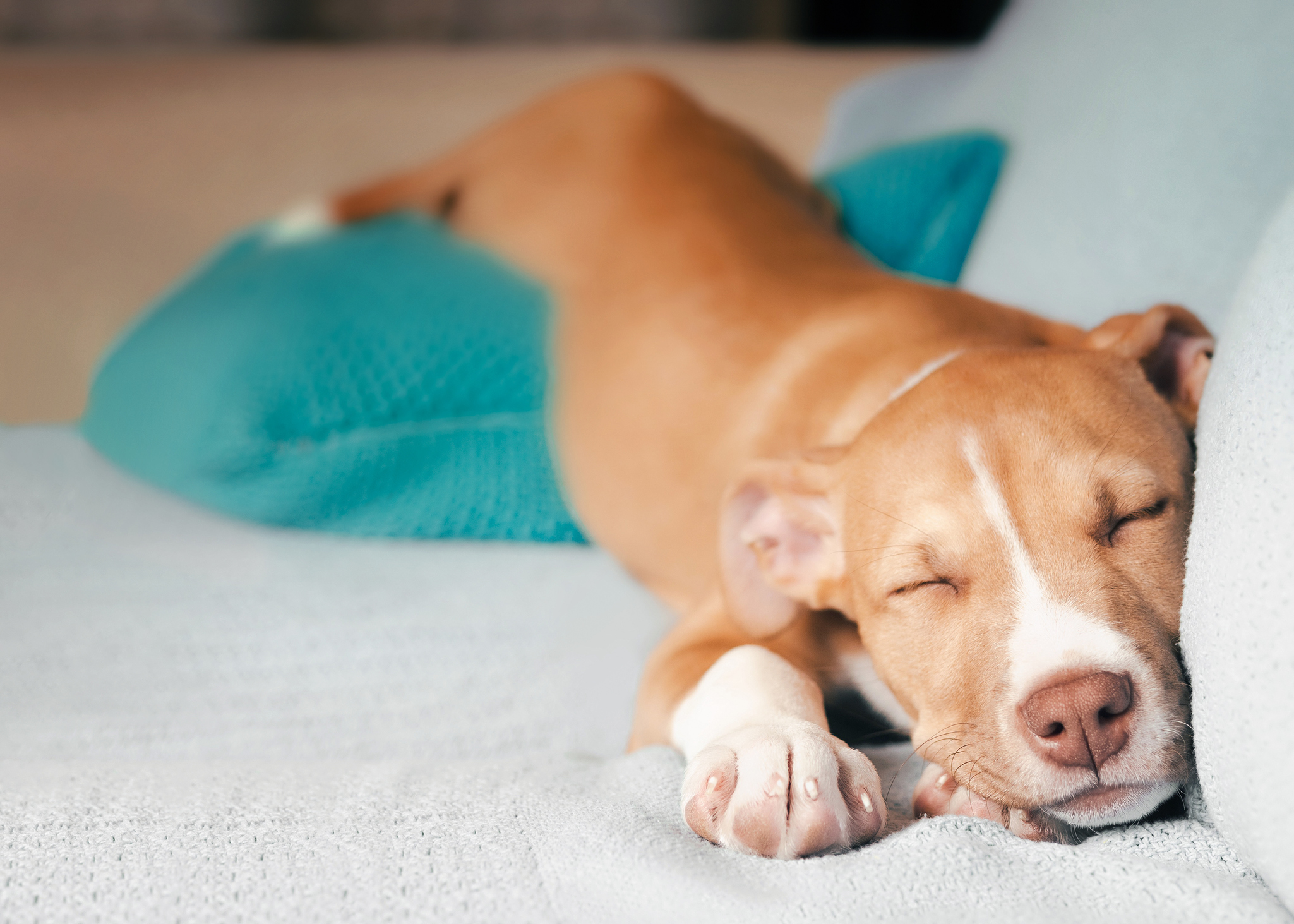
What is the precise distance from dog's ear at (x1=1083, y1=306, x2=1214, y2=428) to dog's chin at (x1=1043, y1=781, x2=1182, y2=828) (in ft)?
1.72

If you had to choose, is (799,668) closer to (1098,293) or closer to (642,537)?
(642,537)

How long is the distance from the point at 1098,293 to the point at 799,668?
2.72 feet

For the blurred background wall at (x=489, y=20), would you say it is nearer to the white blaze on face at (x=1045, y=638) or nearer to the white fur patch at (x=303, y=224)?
the white fur patch at (x=303, y=224)

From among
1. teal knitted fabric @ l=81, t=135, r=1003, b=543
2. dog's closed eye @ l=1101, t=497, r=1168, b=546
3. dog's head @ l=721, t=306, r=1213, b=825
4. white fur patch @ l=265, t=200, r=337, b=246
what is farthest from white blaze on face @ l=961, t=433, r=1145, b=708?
white fur patch @ l=265, t=200, r=337, b=246

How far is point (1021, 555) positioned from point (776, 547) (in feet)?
1.37

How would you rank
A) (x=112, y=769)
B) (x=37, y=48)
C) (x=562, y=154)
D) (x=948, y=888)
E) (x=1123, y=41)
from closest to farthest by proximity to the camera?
(x=948, y=888)
(x=112, y=769)
(x=1123, y=41)
(x=562, y=154)
(x=37, y=48)

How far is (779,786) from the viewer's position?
107cm

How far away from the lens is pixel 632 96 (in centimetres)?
293

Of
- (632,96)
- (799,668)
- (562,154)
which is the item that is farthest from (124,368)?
(799,668)

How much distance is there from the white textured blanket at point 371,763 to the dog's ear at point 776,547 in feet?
0.90

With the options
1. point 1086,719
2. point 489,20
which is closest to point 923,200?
point 1086,719

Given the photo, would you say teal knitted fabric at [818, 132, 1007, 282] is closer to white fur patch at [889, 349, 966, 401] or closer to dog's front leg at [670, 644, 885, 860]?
white fur patch at [889, 349, 966, 401]

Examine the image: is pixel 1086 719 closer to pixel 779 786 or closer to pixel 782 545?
pixel 779 786

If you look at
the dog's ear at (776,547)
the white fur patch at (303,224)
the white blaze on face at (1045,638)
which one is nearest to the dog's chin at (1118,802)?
the white blaze on face at (1045,638)
